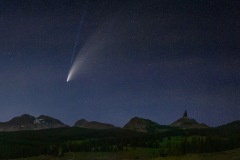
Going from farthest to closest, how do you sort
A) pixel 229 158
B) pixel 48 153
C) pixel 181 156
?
pixel 48 153
pixel 181 156
pixel 229 158

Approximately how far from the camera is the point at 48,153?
196m

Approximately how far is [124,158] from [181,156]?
2486 centimetres

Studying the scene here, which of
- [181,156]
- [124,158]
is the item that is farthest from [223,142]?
[124,158]

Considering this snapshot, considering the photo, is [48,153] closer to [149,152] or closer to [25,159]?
[25,159]

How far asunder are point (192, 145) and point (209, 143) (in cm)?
830

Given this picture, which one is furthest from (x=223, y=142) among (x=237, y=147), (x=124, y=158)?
(x=124, y=158)

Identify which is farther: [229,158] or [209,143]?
[209,143]

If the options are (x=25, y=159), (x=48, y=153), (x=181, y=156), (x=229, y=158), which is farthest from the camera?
(x=48, y=153)

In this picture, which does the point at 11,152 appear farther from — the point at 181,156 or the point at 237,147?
the point at 237,147

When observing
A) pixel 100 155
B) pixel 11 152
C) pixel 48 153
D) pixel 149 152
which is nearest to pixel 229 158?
pixel 149 152

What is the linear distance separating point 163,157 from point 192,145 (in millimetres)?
14292

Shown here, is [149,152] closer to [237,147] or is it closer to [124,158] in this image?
[124,158]

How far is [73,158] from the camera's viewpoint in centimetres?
17612

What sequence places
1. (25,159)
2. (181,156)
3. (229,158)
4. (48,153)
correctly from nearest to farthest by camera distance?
(229,158) → (181,156) → (25,159) → (48,153)
